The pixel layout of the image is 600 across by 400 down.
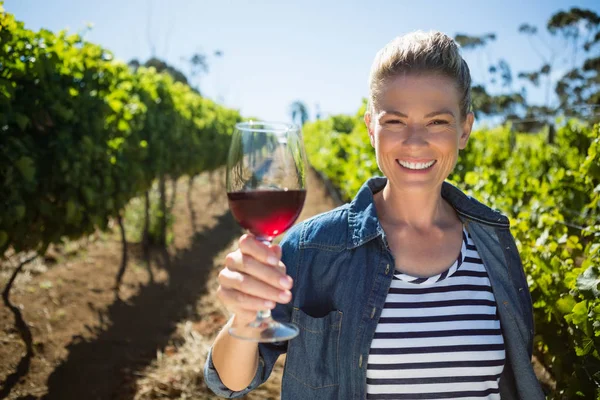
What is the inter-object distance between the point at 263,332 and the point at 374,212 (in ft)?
2.46

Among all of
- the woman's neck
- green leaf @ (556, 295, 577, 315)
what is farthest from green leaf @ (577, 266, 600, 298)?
the woman's neck

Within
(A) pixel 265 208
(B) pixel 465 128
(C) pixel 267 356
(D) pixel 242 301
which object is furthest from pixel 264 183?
(B) pixel 465 128

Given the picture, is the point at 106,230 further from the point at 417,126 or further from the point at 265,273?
the point at 265,273

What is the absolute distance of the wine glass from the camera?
111 centimetres

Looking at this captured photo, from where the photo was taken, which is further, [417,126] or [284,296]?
[417,126]

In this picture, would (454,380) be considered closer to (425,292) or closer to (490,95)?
(425,292)

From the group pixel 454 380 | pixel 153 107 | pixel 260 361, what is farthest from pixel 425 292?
pixel 153 107

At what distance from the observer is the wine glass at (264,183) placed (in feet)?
3.66

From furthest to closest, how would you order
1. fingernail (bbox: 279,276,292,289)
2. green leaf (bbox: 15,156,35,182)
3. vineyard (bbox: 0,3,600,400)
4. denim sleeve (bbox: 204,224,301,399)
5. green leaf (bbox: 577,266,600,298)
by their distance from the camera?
green leaf (bbox: 15,156,35,182)
vineyard (bbox: 0,3,600,400)
green leaf (bbox: 577,266,600,298)
denim sleeve (bbox: 204,224,301,399)
fingernail (bbox: 279,276,292,289)

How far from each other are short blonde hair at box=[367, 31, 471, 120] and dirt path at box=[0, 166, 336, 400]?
305cm

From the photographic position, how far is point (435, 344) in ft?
4.98

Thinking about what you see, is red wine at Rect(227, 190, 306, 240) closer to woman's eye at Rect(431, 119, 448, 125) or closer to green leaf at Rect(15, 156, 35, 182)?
woman's eye at Rect(431, 119, 448, 125)

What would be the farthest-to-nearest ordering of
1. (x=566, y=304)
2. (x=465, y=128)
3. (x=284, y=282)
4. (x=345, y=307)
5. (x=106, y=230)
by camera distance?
(x=106, y=230)
(x=566, y=304)
(x=465, y=128)
(x=345, y=307)
(x=284, y=282)

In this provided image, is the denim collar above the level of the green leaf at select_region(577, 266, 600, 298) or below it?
above
